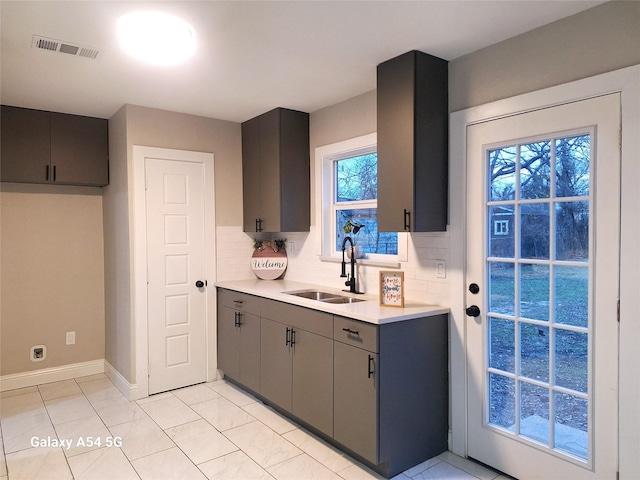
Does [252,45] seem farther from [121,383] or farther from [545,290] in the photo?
[121,383]

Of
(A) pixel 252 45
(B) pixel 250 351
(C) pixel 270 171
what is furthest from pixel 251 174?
(A) pixel 252 45

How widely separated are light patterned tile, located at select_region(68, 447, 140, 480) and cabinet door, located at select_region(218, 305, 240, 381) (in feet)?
3.99

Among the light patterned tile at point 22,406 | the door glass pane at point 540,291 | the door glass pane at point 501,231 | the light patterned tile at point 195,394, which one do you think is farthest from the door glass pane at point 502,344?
the light patterned tile at point 22,406

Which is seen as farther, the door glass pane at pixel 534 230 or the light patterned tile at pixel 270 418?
the light patterned tile at pixel 270 418

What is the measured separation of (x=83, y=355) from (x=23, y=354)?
0.50 metres

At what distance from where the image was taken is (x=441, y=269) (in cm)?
283

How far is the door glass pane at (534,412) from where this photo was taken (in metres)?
2.34

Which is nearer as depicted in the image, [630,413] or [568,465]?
[630,413]

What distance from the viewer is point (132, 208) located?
12.0 feet

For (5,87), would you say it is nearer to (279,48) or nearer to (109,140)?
(109,140)

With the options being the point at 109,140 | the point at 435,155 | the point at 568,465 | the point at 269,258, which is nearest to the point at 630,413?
the point at 568,465

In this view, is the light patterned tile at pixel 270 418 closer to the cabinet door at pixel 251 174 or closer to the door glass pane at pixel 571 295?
the cabinet door at pixel 251 174

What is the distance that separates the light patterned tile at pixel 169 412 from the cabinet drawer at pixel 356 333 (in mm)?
1428

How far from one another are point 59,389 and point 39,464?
1453 millimetres
